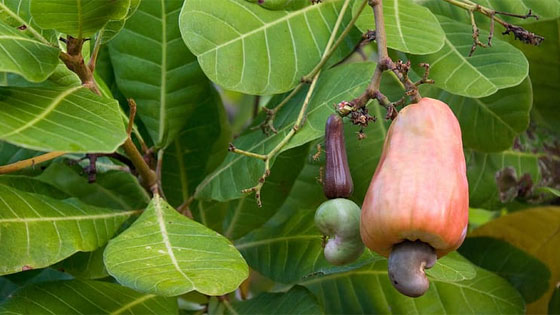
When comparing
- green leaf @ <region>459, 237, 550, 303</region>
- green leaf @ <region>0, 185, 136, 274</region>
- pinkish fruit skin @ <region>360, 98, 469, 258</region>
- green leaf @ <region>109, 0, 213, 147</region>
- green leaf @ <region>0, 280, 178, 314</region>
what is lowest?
green leaf @ <region>459, 237, 550, 303</region>

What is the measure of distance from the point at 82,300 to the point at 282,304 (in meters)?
0.32

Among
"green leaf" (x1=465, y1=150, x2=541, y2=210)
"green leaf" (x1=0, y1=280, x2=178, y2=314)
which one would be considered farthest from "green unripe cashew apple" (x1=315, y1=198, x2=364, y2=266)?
"green leaf" (x1=465, y1=150, x2=541, y2=210)

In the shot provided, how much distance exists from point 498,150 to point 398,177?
2.12ft

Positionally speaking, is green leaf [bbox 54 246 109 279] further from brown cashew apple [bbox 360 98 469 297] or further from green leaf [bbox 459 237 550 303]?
green leaf [bbox 459 237 550 303]

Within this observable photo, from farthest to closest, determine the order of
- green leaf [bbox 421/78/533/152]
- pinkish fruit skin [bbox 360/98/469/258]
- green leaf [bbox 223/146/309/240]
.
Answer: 1. green leaf [bbox 421/78/533/152]
2. green leaf [bbox 223/146/309/240]
3. pinkish fruit skin [bbox 360/98/469/258]

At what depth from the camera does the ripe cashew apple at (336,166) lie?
40.9 inches

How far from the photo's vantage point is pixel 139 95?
4.65ft

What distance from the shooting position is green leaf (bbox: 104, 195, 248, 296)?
3.17 feet

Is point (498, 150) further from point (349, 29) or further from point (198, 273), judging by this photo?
point (198, 273)

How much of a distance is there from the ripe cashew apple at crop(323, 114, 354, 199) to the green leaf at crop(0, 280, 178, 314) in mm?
363

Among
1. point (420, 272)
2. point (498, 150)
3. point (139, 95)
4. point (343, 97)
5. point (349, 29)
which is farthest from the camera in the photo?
point (498, 150)

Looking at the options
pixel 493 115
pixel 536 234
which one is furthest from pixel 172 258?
pixel 536 234

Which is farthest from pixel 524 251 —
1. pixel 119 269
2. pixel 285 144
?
pixel 119 269

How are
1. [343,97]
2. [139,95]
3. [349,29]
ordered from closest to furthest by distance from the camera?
[343,97] < [349,29] < [139,95]
